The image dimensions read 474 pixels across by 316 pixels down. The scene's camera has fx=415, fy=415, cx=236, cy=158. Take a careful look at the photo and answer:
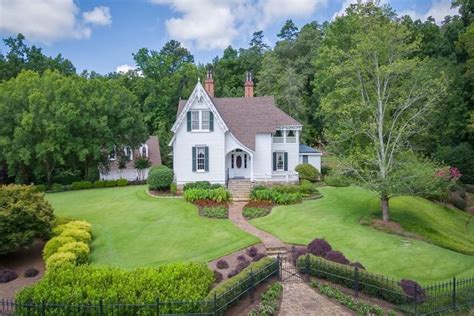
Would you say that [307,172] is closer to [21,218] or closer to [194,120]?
[194,120]

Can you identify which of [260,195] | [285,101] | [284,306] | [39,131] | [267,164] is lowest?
[284,306]

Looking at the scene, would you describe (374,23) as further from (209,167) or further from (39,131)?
(39,131)

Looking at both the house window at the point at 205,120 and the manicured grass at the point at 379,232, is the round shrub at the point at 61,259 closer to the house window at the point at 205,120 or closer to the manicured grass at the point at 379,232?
the manicured grass at the point at 379,232

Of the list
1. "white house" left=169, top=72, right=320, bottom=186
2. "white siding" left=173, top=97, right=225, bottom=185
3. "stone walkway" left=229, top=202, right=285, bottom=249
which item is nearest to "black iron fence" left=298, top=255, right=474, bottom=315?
"stone walkway" left=229, top=202, right=285, bottom=249

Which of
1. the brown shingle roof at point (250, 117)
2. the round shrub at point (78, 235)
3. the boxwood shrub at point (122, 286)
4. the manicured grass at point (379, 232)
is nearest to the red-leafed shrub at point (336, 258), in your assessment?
the manicured grass at point (379, 232)

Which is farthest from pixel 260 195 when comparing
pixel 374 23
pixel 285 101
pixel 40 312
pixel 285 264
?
pixel 285 101
